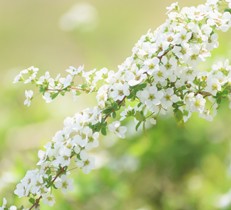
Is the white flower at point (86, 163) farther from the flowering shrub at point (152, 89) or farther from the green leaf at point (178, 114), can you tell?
the green leaf at point (178, 114)

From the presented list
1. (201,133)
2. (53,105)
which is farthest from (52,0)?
(201,133)

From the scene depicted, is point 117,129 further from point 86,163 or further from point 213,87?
point 213,87

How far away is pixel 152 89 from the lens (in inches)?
63.5

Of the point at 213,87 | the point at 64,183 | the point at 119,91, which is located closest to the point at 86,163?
the point at 64,183

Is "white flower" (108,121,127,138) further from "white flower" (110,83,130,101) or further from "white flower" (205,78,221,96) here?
"white flower" (205,78,221,96)

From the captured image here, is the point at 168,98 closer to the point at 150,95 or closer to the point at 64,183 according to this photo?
the point at 150,95

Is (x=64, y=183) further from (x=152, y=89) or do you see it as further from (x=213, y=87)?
(x=213, y=87)

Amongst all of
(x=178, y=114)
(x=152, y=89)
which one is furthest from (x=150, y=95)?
(x=178, y=114)

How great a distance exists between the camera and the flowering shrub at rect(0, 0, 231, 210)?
1.63 m

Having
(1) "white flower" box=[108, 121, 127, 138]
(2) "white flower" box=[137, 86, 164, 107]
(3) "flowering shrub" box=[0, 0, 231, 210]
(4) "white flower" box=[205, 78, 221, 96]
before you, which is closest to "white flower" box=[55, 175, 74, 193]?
(3) "flowering shrub" box=[0, 0, 231, 210]

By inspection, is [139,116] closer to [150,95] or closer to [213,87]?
[150,95]

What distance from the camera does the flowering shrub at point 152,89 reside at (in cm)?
163

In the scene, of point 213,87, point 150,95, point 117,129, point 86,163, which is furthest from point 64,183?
point 213,87

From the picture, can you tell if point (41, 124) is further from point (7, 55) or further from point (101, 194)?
point (7, 55)
